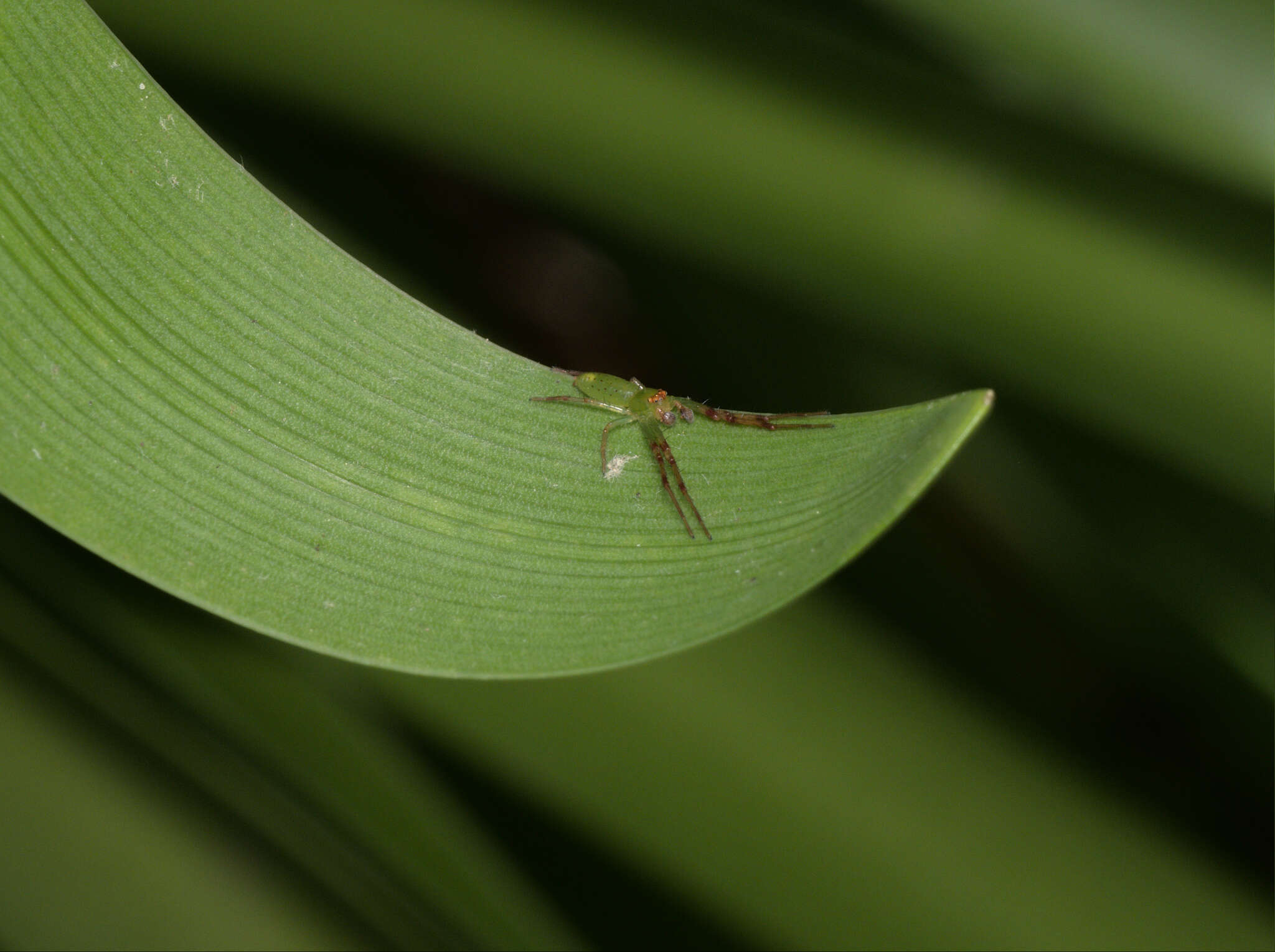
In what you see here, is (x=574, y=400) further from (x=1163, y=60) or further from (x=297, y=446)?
(x=1163, y=60)

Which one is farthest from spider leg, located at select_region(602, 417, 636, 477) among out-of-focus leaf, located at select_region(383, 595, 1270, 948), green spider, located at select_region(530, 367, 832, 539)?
out-of-focus leaf, located at select_region(383, 595, 1270, 948)

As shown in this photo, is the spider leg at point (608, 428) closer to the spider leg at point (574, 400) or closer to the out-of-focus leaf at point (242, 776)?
the spider leg at point (574, 400)

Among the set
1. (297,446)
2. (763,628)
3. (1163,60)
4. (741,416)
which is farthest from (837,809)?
(1163,60)

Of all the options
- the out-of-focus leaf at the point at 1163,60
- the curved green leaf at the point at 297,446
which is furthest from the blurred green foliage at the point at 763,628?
the curved green leaf at the point at 297,446

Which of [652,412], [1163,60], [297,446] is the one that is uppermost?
[1163,60]

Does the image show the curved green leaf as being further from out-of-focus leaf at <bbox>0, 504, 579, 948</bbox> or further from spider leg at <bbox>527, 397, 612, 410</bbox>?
out-of-focus leaf at <bbox>0, 504, 579, 948</bbox>

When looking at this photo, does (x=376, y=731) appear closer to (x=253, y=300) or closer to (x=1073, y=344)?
(x=253, y=300)

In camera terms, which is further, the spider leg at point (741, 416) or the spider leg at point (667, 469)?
the spider leg at point (741, 416)
